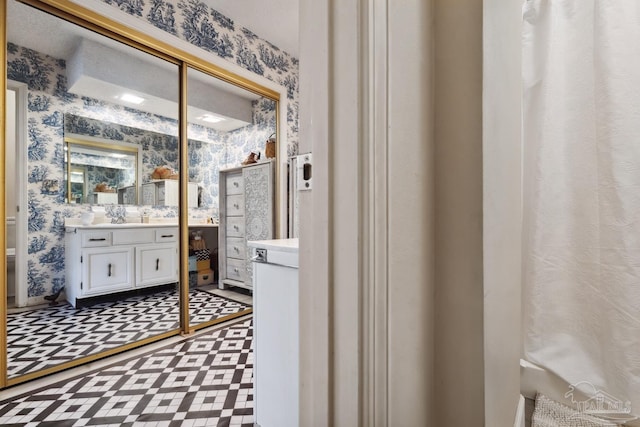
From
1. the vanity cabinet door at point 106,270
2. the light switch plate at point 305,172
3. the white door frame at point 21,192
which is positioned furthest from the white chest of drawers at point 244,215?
the light switch plate at point 305,172

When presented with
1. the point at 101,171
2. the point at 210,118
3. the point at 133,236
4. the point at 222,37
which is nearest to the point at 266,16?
the point at 222,37

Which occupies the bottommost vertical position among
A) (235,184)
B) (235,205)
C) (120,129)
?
(235,205)

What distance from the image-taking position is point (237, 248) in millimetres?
2930

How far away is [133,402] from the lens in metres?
1.41

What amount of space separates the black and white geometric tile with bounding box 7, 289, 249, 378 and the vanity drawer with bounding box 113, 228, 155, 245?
17.9 inches

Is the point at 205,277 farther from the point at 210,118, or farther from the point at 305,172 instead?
the point at 305,172

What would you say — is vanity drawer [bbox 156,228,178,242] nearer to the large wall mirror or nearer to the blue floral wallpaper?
the large wall mirror

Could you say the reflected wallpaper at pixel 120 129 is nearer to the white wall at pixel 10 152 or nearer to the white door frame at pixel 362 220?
the white wall at pixel 10 152

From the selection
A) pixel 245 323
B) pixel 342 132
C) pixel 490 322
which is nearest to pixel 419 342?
pixel 490 322

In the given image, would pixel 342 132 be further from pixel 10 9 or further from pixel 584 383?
pixel 10 9

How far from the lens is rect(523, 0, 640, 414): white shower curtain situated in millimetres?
1122

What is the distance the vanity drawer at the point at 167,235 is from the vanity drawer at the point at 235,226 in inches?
23.5

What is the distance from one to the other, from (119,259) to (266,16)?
2.43m

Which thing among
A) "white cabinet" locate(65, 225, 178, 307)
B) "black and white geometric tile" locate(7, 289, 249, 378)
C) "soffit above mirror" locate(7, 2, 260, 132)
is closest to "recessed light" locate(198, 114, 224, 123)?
"soffit above mirror" locate(7, 2, 260, 132)
